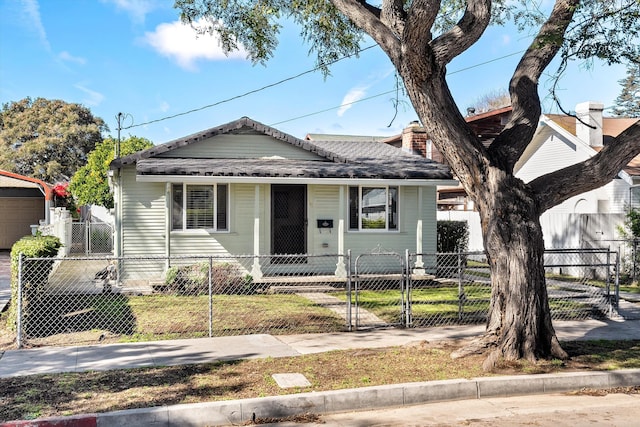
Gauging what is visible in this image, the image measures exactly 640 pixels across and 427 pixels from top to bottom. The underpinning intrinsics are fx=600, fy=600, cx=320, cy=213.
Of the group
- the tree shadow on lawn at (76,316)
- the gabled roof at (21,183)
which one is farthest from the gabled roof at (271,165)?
the gabled roof at (21,183)

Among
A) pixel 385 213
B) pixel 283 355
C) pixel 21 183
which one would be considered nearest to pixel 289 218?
pixel 385 213

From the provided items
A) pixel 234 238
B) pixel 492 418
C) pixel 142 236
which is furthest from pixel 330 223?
pixel 492 418

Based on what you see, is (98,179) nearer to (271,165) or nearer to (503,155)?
(271,165)

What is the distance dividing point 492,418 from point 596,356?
292 centimetres

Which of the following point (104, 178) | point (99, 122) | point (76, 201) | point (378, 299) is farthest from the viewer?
point (99, 122)

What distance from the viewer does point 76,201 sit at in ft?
125

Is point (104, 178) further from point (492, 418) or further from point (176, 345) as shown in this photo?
point (492, 418)

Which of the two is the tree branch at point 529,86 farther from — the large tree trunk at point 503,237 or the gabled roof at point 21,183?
the gabled roof at point 21,183

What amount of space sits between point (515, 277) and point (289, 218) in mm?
9264

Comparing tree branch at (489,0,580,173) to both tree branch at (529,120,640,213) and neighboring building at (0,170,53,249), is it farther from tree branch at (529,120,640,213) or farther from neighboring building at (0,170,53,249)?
neighboring building at (0,170,53,249)

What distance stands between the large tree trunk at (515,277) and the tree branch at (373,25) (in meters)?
2.18

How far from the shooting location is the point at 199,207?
620 inches

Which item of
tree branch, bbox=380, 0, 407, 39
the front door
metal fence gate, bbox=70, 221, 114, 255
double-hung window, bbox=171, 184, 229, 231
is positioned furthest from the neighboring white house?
metal fence gate, bbox=70, 221, 114, 255

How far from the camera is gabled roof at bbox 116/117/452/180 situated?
14.6 meters
